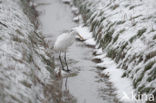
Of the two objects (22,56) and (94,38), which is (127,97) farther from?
(94,38)

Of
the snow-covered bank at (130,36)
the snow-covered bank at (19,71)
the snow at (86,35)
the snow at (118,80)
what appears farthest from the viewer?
the snow at (86,35)

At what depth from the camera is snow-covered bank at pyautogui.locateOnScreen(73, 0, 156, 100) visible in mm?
6031

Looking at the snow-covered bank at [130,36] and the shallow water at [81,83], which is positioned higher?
the snow-covered bank at [130,36]

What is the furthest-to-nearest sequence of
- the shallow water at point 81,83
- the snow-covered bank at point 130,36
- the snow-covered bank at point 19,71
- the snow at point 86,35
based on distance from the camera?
the snow at point 86,35 → the shallow water at point 81,83 → the snow-covered bank at point 130,36 → the snow-covered bank at point 19,71

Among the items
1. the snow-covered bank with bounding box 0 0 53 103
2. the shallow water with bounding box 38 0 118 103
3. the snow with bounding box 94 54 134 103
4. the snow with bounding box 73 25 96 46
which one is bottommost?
the shallow water with bounding box 38 0 118 103

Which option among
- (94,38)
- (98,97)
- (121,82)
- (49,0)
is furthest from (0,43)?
(49,0)

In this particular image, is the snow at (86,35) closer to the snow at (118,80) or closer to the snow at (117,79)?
the snow at (117,79)

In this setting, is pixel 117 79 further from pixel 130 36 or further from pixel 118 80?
pixel 130 36

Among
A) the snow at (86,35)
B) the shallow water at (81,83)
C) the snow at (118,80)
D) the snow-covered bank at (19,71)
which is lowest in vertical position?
the shallow water at (81,83)

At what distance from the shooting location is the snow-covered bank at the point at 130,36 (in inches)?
237

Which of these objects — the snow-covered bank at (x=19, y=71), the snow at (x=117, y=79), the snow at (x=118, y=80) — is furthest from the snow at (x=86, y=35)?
the snow-covered bank at (x=19, y=71)

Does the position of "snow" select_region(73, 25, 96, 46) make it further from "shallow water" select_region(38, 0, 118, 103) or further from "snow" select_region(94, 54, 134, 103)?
"snow" select_region(94, 54, 134, 103)

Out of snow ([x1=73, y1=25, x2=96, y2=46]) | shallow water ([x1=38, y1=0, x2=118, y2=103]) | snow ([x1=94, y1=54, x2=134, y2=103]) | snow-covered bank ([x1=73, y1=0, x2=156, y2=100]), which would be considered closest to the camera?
snow-covered bank ([x1=73, y1=0, x2=156, y2=100])

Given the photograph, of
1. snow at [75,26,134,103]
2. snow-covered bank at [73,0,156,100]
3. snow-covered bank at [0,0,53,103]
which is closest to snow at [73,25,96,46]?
snow-covered bank at [73,0,156,100]
